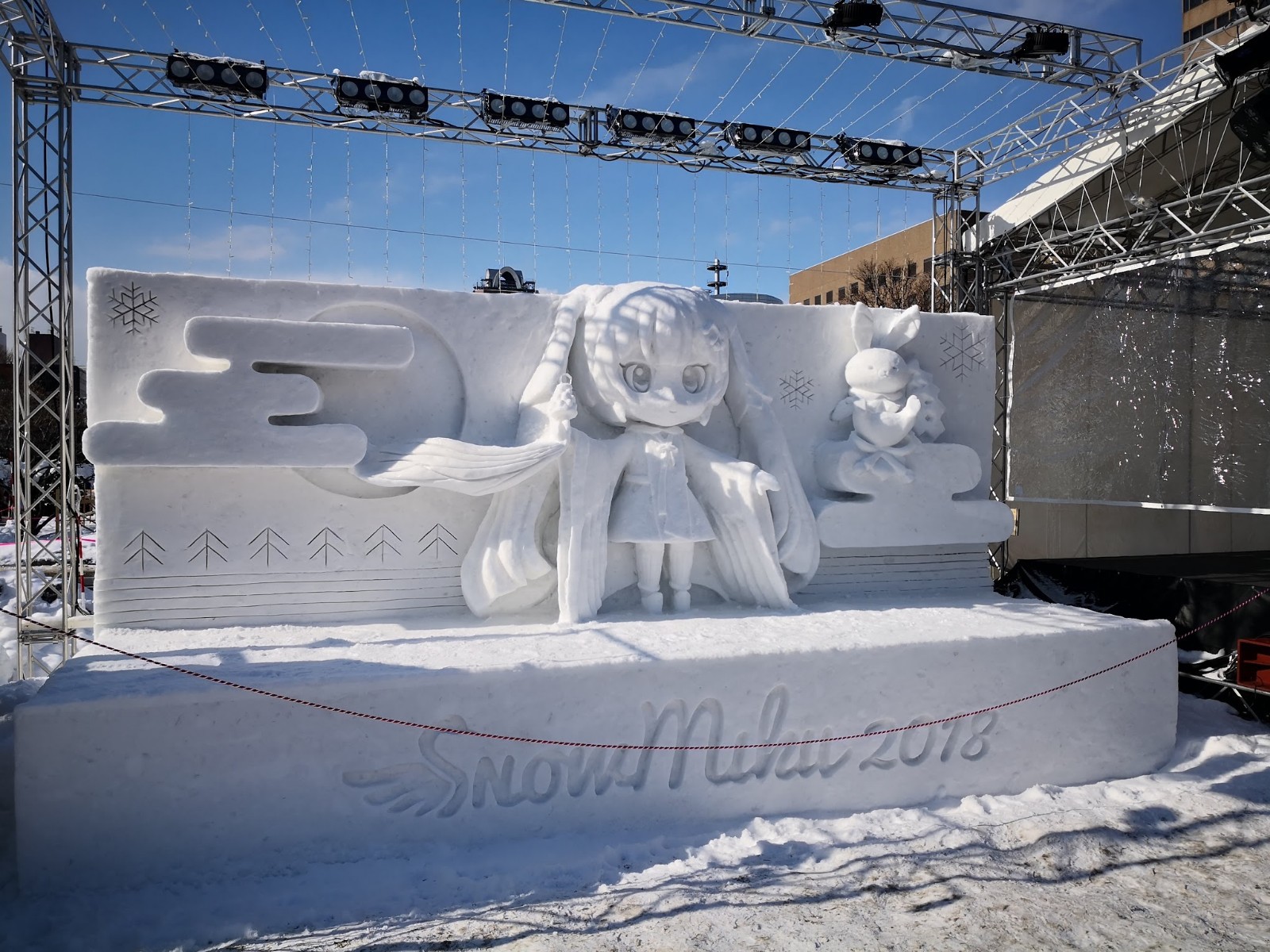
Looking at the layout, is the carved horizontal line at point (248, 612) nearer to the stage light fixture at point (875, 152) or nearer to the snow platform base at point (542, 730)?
the snow platform base at point (542, 730)

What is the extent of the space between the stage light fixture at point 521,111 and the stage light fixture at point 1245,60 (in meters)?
4.61

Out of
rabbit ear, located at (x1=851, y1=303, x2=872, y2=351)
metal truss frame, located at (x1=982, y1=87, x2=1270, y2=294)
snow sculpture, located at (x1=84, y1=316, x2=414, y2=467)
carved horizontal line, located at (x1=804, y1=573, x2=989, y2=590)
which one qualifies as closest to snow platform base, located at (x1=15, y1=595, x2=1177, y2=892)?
carved horizontal line, located at (x1=804, y1=573, x2=989, y2=590)

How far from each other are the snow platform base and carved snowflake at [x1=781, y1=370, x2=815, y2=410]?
1.27m

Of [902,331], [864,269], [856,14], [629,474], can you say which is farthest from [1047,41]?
[864,269]

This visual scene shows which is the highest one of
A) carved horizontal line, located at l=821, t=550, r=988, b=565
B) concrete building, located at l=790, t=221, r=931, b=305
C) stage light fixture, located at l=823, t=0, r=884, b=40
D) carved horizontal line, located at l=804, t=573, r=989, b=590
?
concrete building, located at l=790, t=221, r=931, b=305

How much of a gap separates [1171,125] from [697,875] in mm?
6499

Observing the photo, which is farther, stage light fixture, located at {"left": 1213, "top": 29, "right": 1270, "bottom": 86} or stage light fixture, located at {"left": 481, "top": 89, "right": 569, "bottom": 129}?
stage light fixture, located at {"left": 481, "top": 89, "right": 569, "bottom": 129}

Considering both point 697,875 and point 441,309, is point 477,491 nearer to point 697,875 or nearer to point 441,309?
point 441,309

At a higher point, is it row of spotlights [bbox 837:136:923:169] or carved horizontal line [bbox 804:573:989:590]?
row of spotlights [bbox 837:136:923:169]

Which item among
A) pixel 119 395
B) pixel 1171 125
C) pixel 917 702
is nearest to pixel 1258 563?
pixel 1171 125

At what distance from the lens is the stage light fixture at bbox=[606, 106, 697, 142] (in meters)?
7.05

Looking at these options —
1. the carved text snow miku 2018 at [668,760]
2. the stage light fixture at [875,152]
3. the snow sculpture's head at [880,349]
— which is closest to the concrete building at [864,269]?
the stage light fixture at [875,152]

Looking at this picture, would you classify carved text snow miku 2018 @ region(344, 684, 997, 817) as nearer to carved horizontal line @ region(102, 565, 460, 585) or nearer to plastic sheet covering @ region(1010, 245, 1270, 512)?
carved horizontal line @ region(102, 565, 460, 585)

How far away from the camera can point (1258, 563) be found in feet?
21.7
